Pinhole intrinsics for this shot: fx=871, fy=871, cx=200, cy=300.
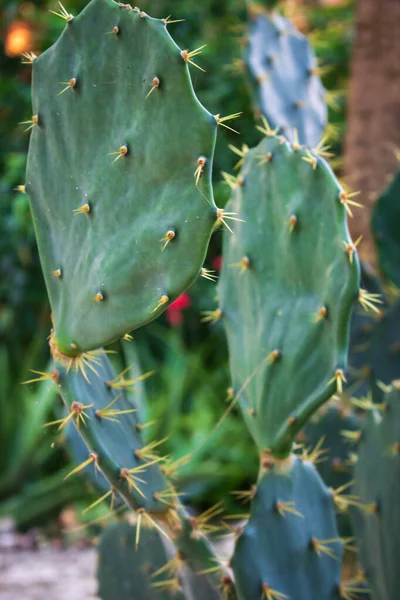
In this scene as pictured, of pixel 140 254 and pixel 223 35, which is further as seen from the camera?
pixel 223 35

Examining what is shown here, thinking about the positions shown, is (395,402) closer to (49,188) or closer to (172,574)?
(172,574)

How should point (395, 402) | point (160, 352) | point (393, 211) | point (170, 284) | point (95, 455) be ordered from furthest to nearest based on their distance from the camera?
point (160, 352) < point (393, 211) < point (395, 402) < point (95, 455) < point (170, 284)

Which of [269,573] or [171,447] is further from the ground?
[269,573]

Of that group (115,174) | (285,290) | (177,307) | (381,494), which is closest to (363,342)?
(381,494)

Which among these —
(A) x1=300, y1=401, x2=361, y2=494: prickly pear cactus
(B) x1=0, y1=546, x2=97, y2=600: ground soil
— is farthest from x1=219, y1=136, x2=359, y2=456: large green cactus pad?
(B) x1=0, y1=546, x2=97, y2=600: ground soil

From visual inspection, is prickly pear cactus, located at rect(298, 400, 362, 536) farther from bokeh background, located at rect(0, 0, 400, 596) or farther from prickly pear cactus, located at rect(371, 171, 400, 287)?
bokeh background, located at rect(0, 0, 400, 596)

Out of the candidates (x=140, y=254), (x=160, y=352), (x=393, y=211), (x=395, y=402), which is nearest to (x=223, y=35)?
(x=160, y=352)

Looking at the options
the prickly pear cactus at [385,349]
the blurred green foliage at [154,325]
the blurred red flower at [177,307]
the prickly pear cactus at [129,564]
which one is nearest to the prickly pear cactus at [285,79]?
the prickly pear cactus at [385,349]

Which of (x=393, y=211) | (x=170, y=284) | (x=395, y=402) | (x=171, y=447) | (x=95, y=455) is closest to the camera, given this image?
(x=170, y=284)
